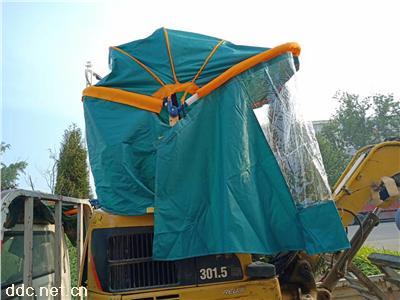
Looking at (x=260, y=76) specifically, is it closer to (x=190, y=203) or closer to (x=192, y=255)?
(x=190, y=203)

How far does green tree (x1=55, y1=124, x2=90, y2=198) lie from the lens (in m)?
10.1

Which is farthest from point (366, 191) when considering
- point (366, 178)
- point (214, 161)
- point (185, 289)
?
point (185, 289)

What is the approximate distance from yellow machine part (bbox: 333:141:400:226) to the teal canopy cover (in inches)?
23.6

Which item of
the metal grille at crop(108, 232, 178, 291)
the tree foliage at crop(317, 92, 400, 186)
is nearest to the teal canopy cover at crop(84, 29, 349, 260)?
the metal grille at crop(108, 232, 178, 291)

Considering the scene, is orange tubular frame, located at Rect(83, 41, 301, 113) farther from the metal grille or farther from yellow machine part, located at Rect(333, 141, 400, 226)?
yellow machine part, located at Rect(333, 141, 400, 226)

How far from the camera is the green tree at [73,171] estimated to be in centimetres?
1009

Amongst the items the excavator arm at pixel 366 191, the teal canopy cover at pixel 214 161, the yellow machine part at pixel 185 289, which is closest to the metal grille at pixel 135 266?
the yellow machine part at pixel 185 289

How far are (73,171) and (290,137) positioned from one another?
8.27 m

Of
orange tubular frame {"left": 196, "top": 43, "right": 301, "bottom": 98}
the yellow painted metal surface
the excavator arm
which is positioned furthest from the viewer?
the excavator arm

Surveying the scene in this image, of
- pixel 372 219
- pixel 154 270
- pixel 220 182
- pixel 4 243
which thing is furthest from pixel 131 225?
pixel 372 219

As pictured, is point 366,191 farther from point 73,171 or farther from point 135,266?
point 73,171

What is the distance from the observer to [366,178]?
3.77m

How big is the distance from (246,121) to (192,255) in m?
1.15

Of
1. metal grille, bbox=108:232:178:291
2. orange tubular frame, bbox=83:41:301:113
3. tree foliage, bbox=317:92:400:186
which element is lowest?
metal grille, bbox=108:232:178:291
